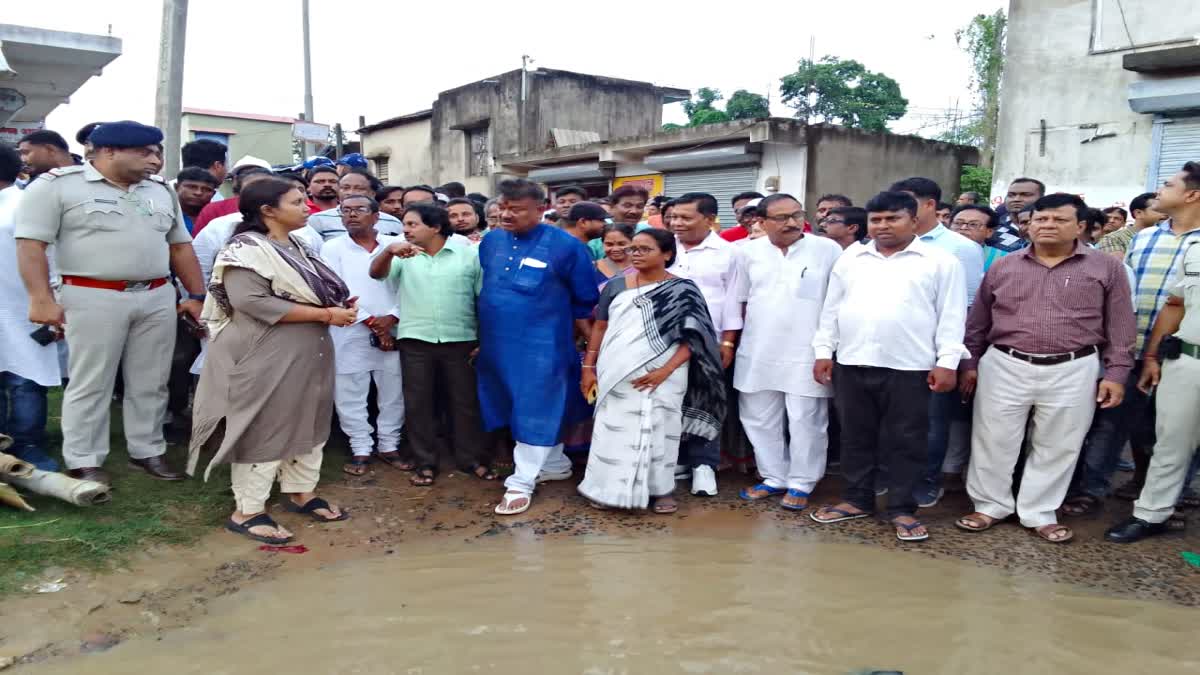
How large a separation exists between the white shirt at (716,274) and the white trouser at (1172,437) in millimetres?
2100

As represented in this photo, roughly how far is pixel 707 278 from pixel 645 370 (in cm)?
86

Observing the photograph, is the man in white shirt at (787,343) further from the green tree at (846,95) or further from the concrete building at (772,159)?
the green tree at (846,95)

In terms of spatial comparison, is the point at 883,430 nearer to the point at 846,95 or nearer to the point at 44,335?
the point at 44,335

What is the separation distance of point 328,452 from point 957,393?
12.5ft

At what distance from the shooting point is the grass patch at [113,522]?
342cm

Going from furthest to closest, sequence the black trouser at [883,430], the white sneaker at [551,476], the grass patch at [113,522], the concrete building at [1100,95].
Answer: the concrete building at [1100,95] < the white sneaker at [551,476] < the black trouser at [883,430] < the grass patch at [113,522]

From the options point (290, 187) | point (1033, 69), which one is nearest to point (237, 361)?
point (290, 187)

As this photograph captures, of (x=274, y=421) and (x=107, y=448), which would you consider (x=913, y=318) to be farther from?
(x=107, y=448)

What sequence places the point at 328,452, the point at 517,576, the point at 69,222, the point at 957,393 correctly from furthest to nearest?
1. the point at 328,452
2. the point at 957,393
3. the point at 69,222
4. the point at 517,576

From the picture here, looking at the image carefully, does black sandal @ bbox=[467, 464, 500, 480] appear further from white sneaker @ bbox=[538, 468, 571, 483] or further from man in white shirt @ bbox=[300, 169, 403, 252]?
man in white shirt @ bbox=[300, 169, 403, 252]

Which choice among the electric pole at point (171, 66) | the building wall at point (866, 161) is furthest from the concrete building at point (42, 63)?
the building wall at point (866, 161)

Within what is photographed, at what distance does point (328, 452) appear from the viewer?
518 centimetres

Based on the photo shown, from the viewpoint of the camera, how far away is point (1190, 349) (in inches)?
150

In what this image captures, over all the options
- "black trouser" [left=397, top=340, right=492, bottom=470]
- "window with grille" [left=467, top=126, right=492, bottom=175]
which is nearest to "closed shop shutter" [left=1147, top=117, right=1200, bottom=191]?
"black trouser" [left=397, top=340, right=492, bottom=470]
